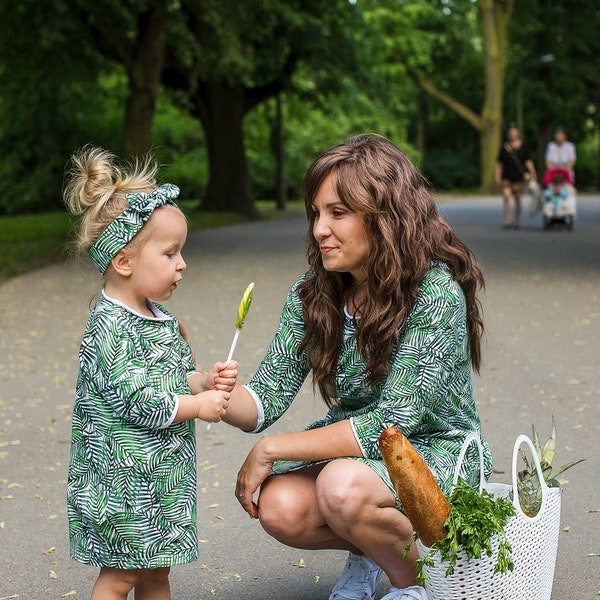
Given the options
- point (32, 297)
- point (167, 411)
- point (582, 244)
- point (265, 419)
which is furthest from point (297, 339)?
point (582, 244)

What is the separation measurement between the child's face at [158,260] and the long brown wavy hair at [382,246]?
1.78 feet

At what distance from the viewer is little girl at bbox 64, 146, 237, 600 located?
3088 millimetres

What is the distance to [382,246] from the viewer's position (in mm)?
3443

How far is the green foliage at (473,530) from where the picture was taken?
2932 millimetres

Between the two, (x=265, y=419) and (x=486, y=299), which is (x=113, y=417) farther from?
(x=486, y=299)

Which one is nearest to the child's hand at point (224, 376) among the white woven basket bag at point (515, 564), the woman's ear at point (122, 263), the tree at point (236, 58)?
the woman's ear at point (122, 263)

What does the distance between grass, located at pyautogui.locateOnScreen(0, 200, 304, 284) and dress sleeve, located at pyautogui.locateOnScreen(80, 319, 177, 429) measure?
22.6 ft

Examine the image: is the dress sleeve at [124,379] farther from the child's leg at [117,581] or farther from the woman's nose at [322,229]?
the woman's nose at [322,229]

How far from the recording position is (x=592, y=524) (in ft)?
15.0

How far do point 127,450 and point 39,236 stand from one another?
63.6 ft

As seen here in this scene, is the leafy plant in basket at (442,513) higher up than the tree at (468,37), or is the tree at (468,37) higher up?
the tree at (468,37)

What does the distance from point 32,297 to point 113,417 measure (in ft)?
31.2

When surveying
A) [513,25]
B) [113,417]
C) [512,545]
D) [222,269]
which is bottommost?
[222,269]

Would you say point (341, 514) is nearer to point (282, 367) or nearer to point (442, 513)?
point (442, 513)
